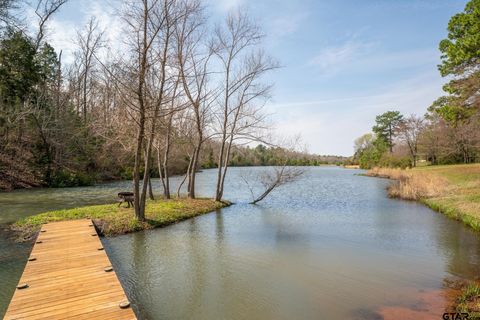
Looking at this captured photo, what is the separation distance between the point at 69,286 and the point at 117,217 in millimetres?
6780

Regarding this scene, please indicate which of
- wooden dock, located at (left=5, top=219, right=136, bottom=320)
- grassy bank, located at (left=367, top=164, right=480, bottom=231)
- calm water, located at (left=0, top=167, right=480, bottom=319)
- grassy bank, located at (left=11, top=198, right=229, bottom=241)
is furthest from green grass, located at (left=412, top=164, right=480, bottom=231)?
wooden dock, located at (left=5, top=219, right=136, bottom=320)

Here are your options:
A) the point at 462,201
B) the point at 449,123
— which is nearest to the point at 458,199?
the point at 462,201

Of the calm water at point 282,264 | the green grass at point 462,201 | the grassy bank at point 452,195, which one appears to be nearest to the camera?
the calm water at point 282,264

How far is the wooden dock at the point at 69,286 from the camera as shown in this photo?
419 centimetres

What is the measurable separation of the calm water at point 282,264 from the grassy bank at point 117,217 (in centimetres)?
59

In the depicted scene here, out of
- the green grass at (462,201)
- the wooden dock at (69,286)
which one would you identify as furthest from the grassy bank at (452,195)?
the wooden dock at (69,286)

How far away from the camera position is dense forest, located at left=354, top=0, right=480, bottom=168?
15672 millimetres

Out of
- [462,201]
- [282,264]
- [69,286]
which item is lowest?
[282,264]

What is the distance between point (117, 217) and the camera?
457 inches

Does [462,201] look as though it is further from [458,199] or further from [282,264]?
[282,264]

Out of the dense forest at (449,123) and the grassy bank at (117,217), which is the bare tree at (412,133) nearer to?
the dense forest at (449,123)

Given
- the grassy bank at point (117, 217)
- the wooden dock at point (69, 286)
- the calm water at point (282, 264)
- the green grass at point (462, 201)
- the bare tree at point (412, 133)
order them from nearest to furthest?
the wooden dock at point (69, 286), the calm water at point (282, 264), the grassy bank at point (117, 217), the green grass at point (462, 201), the bare tree at point (412, 133)

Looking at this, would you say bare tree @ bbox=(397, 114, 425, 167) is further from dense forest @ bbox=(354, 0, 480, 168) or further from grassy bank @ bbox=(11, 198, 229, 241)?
grassy bank @ bbox=(11, 198, 229, 241)

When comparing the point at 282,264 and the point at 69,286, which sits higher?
the point at 69,286
